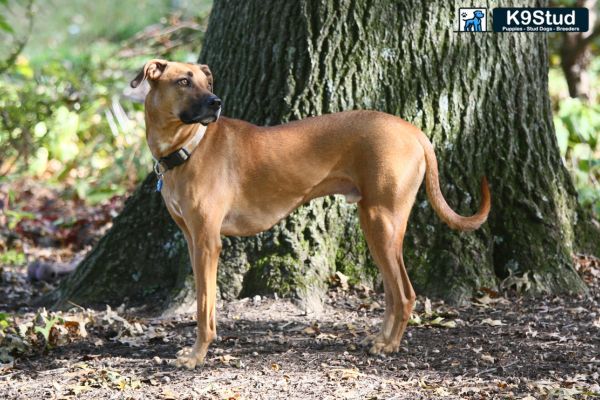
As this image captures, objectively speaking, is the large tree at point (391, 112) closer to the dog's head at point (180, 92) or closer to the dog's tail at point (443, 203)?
the dog's tail at point (443, 203)

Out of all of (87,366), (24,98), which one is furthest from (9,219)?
(87,366)

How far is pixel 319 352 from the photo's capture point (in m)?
4.72

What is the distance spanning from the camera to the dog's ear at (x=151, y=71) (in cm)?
440

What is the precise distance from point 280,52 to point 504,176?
1762 millimetres

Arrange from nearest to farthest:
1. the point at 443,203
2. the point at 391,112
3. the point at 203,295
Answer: the point at 203,295
the point at 443,203
the point at 391,112

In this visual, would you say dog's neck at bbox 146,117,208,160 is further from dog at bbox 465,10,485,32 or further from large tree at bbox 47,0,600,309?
dog at bbox 465,10,485,32

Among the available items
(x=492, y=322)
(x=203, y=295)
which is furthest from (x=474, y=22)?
(x=203, y=295)

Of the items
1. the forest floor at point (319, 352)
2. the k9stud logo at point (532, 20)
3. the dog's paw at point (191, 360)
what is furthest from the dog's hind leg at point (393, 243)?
the k9stud logo at point (532, 20)

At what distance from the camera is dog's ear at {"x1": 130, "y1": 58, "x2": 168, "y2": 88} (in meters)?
4.40

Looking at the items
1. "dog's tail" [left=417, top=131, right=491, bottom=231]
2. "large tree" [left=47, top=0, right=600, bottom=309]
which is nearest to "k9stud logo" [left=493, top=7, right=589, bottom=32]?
"large tree" [left=47, top=0, right=600, bottom=309]

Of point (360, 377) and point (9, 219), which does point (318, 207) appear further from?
point (9, 219)

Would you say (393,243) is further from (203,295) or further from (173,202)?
(173,202)

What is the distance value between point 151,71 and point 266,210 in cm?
102

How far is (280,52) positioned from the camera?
5.58 meters
